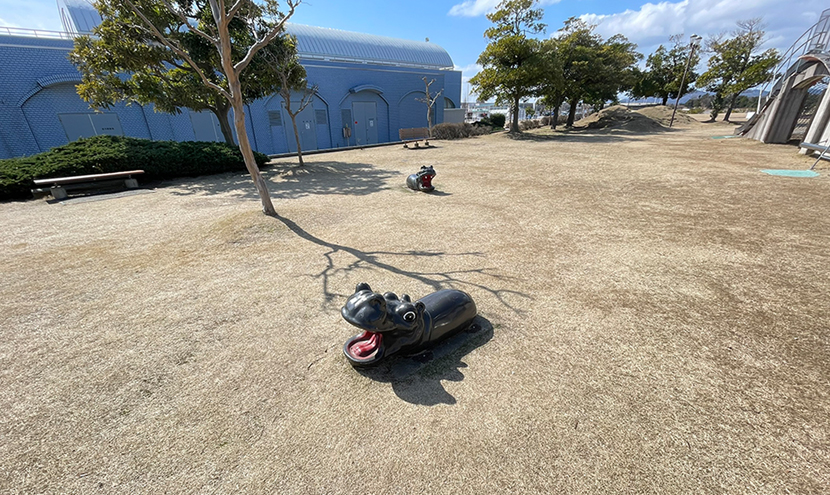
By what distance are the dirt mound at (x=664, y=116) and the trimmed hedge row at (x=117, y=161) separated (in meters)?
38.3

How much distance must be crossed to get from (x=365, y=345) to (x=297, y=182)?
30.2 feet

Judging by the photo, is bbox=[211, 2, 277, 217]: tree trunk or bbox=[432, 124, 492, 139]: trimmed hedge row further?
bbox=[432, 124, 492, 139]: trimmed hedge row

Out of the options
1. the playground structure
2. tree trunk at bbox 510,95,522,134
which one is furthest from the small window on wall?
the playground structure

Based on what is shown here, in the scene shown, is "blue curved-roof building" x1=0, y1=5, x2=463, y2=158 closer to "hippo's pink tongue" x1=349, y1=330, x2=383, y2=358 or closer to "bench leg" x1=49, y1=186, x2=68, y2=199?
"bench leg" x1=49, y1=186, x2=68, y2=199

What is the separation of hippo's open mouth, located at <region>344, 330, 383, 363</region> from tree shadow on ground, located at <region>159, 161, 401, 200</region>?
21.5 ft

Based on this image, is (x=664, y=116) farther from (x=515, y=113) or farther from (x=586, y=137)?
(x=515, y=113)

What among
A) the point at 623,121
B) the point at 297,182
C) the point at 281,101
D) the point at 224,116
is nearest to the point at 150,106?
the point at 281,101

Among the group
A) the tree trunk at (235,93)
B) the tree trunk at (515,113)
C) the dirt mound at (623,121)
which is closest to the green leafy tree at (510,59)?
the tree trunk at (515,113)

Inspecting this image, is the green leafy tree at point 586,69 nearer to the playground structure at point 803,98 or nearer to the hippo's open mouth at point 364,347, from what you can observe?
the playground structure at point 803,98

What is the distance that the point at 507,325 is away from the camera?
342 centimetres

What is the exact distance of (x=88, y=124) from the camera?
55.6 feet

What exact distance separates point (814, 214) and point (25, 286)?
13424 mm

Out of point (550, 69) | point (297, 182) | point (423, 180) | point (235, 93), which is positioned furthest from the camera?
point (550, 69)

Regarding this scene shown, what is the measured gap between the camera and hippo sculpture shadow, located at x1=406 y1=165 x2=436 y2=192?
346 inches
